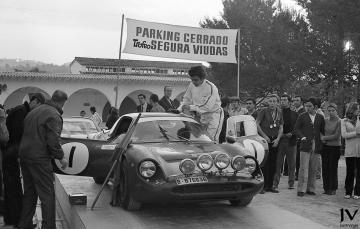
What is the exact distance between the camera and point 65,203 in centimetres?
770

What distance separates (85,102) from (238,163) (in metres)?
30.9

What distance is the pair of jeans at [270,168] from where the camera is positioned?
9.29m

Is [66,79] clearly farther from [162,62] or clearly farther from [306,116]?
[306,116]

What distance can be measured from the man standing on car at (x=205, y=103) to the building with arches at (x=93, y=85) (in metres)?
22.4

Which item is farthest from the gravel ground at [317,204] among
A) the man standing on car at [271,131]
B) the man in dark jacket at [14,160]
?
the man in dark jacket at [14,160]

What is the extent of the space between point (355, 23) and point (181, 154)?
60.6 feet

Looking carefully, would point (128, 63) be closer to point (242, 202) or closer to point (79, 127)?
point (79, 127)

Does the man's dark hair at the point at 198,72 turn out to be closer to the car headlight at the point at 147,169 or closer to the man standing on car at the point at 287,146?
the man standing on car at the point at 287,146

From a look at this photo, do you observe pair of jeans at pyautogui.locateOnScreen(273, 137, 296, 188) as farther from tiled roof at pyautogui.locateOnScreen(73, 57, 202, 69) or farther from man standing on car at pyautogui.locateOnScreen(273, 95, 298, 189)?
tiled roof at pyautogui.locateOnScreen(73, 57, 202, 69)

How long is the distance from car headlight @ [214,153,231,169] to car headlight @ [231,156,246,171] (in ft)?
0.38

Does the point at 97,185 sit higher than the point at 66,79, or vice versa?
the point at 66,79

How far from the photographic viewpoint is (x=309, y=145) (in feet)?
30.0

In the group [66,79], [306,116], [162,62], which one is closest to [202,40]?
[306,116]
